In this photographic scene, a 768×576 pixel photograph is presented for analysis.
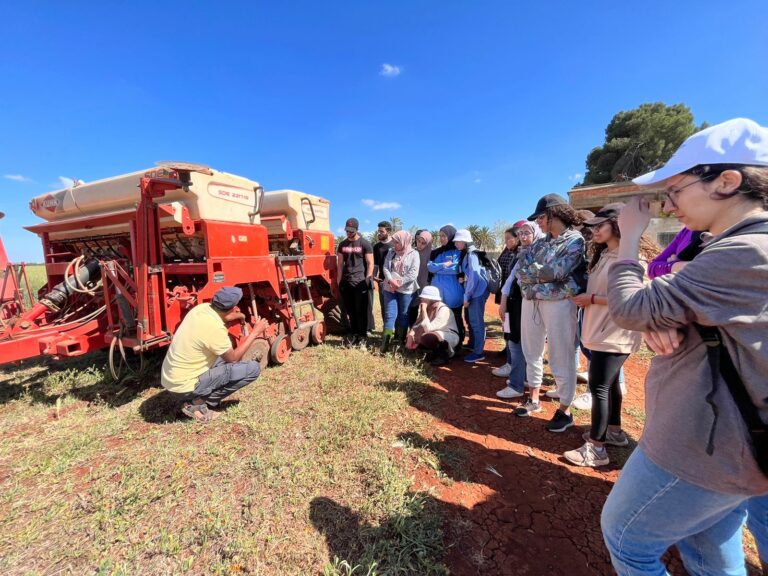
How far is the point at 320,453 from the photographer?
2.62m

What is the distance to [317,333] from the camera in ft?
17.9

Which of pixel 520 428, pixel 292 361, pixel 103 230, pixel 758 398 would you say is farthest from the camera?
pixel 292 361

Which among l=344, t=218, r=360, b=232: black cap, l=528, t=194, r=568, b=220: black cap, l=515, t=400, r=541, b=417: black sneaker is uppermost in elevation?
l=344, t=218, r=360, b=232: black cap

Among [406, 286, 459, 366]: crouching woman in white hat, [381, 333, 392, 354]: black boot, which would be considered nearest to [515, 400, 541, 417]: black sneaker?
[406, 286, 459, 366]: crouching woman in white hat

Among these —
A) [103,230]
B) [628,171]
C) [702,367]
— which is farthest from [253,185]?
[628,171]

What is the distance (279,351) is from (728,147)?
466cm

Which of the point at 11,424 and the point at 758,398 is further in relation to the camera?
the point at 11,424

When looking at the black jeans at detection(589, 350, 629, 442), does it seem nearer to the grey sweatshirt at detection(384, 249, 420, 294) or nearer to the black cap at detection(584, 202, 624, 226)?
the black cap at detection(584, 202, 624, 226)

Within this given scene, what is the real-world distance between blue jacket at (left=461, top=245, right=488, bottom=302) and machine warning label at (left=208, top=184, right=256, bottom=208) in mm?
3100

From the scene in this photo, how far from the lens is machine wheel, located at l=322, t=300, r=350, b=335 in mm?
6445

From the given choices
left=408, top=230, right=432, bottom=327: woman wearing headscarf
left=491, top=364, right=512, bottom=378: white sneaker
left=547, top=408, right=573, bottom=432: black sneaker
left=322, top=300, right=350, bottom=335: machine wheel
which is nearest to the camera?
left=547, top=408, right=573, bottom=432: black sneaker

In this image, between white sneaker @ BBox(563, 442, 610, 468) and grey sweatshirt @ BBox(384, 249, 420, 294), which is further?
grey sweatshirt @ BBox(384, 249, 420, 294)

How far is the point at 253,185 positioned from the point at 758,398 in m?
4.88

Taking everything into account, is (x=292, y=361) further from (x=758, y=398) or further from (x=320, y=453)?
(x=758, y=398)
